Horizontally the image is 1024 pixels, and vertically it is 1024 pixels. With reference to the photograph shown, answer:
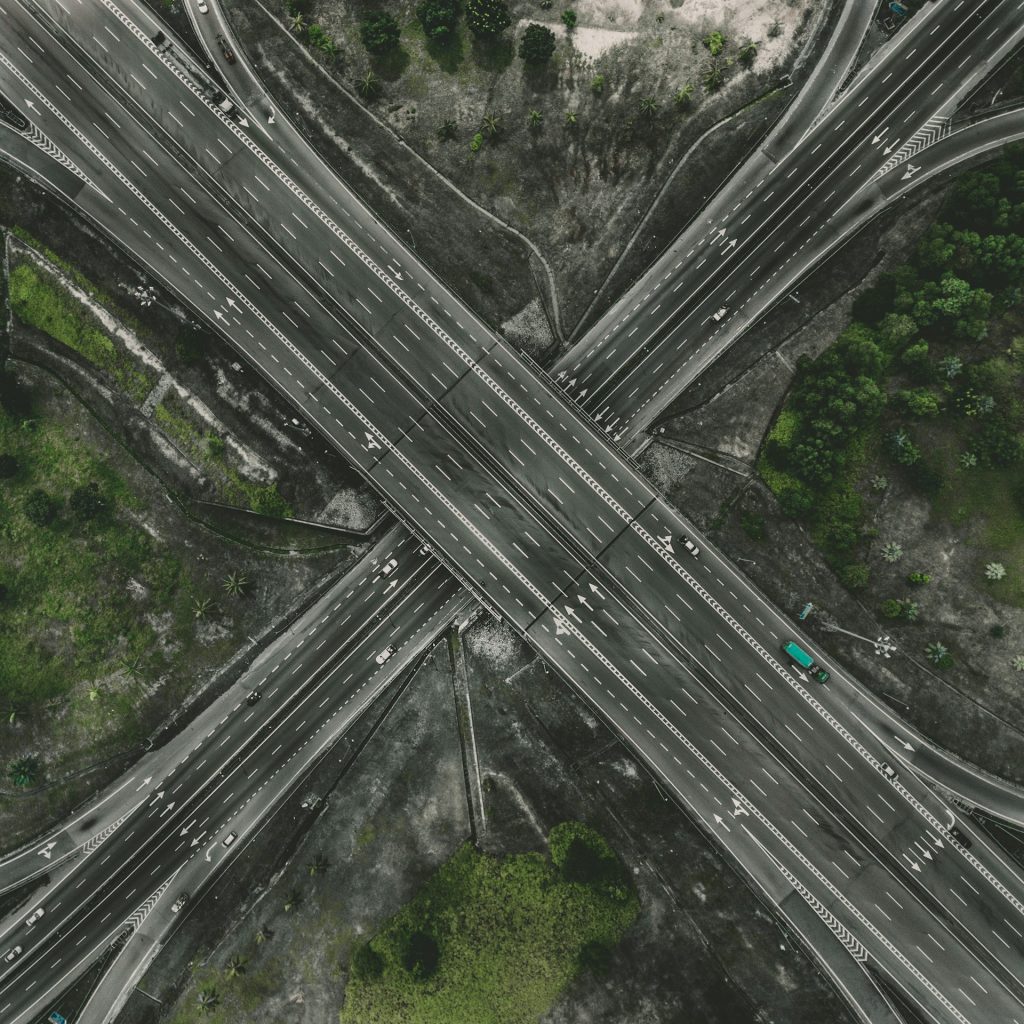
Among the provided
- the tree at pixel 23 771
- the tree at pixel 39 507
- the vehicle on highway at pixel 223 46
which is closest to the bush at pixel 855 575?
the tree at pixel 39 507

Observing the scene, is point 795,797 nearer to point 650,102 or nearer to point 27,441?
point 650,102

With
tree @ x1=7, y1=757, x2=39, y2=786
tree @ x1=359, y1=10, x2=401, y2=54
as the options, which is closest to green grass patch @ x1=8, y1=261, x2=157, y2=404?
tree @ x1=7, y1=757, x2=39, y2=786

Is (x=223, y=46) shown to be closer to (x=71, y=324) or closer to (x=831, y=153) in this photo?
(x=71, y=324)

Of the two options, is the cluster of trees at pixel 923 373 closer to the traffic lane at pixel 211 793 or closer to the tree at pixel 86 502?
the traffic lane at pixel 211 793

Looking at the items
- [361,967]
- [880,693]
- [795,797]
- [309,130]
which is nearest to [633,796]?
[795,797]

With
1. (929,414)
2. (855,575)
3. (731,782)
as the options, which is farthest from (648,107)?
(731,782)

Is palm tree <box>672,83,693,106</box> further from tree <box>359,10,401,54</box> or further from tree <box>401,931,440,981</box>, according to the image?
tree <box>401,931,440,981</box>
